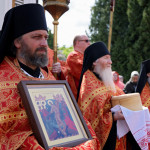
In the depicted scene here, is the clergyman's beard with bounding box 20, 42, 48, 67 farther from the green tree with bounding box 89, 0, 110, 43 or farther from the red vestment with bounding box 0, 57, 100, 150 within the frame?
the green tree with bounding box 89, 0, 110, 43

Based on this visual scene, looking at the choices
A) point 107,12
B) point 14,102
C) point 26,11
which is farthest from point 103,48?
point 107,12

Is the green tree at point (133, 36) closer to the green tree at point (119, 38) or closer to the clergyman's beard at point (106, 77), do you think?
the green tree at point (119, 38)

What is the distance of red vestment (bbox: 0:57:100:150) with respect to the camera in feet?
6.68

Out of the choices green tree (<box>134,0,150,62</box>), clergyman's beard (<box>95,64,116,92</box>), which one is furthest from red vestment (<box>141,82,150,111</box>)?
green tree (<box>134,0,150,62</box>)

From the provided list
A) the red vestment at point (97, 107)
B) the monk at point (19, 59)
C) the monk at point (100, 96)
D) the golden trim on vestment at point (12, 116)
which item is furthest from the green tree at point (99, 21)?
the golden trim on vestment at point (12, 116)

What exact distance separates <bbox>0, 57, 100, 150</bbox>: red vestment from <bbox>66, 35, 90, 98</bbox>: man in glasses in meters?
2.32

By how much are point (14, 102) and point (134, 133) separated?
6.76 feet

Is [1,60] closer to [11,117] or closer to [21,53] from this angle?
[21,53]

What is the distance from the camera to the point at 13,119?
7.13ft

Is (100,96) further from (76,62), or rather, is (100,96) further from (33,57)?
(33,57)

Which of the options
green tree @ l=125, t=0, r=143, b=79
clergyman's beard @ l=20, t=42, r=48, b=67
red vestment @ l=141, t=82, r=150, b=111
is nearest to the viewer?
clergyman's beard @ l=20, t=42, r=48, b=67

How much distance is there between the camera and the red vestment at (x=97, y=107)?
3619 millimetres

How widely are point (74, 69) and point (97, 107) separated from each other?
4.40 ft

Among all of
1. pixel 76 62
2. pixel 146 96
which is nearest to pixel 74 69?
pixel 76 62
